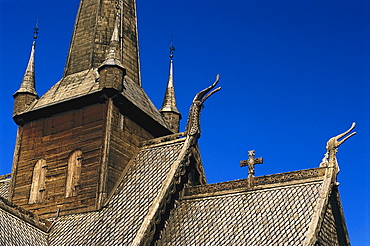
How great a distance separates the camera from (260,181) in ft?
68.1

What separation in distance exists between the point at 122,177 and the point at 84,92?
4043 mm

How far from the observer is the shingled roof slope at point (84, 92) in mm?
25208

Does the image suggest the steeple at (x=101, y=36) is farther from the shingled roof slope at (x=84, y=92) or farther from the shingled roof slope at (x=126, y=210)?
the shingled roof slope at (x=126, y=210)

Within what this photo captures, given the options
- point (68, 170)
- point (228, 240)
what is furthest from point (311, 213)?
point (68, 170)

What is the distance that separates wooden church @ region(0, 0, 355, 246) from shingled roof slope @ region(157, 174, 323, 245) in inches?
1.6

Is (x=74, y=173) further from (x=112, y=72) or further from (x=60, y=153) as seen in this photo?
(x=112, y=72)

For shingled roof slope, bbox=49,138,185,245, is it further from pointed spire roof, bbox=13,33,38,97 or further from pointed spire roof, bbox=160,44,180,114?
pointed spire roof, bbox=13,33,38,97

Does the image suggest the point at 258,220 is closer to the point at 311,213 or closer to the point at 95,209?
the point at 311,213

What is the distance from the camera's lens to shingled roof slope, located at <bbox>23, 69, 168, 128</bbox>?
25.2 metres

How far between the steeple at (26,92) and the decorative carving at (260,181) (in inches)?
366

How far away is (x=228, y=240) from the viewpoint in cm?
1900

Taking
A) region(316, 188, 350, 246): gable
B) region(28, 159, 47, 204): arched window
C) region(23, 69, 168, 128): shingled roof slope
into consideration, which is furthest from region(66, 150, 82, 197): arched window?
region(316, 188, 350, 246): gable

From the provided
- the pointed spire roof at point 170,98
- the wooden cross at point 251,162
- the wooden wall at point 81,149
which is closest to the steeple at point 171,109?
the pointed spire roof at point 170,98

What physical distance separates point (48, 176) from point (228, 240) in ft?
29.6
